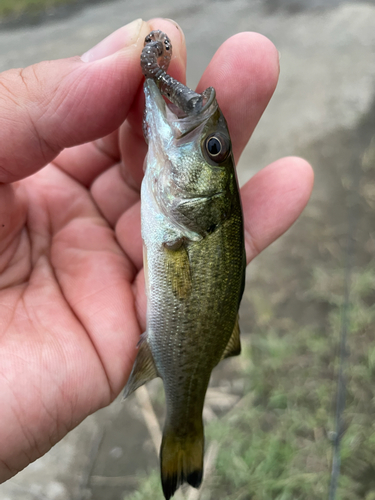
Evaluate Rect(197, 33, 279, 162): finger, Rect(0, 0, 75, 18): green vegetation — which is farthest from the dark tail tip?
Rect(0, 0, 75, 18): green vegetation

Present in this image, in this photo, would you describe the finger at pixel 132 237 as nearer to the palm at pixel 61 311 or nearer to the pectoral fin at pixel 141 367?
the palm at pixel 61 311

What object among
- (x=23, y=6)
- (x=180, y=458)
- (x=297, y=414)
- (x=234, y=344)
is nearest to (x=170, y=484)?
(x=180, y=458)

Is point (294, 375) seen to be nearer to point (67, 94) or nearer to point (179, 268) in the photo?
point (179, 268)

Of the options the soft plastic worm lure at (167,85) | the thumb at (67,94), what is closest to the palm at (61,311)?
the thumb at (67,94)

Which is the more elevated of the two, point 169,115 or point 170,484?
point 169,115

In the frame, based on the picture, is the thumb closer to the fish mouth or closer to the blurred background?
the fish mouth
